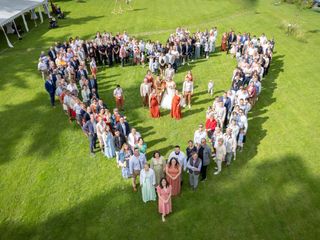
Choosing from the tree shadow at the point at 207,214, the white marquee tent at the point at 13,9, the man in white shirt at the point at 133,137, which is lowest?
the tree shadow at the point at 207,214

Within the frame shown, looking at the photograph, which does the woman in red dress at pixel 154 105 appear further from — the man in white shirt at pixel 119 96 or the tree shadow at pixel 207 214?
the tree shadow at pixel 207 214

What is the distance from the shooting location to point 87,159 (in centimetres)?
1255

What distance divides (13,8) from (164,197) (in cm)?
2564

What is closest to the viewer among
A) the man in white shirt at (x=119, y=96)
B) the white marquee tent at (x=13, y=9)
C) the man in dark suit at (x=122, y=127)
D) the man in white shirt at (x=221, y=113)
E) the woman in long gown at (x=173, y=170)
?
the woman in long gown at (x=173, y=170)

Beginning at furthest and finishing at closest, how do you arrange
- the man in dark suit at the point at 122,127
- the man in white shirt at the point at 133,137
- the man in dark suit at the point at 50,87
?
the man in dark suit at the point at 50,87, the man in dark suit at the point at 122,127, the man in white shirt at the point at 133,137

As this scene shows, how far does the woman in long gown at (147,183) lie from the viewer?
967cm

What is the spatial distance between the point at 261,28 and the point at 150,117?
64.7 ft

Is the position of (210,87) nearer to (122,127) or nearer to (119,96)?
(119,96)

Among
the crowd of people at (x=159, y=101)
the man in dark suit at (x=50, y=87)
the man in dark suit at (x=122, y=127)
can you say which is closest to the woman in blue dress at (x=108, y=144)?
the crowd of people at (x=159, y=101)

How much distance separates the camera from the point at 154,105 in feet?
48.0

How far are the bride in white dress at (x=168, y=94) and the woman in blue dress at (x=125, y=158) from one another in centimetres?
510

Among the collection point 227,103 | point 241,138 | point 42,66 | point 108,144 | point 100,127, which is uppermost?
point 100,127

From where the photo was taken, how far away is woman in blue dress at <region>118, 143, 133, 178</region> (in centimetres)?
1085

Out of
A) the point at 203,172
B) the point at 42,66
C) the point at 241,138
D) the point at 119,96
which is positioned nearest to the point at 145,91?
the point at 119,96
